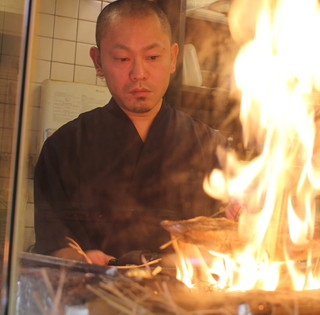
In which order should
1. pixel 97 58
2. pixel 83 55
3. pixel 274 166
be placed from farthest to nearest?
1. pixel 83 55
2. pixel 97 58
3. pixel 274 166

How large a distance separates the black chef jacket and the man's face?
0.19 ft

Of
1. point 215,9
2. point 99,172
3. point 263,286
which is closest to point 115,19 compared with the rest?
point 99,172

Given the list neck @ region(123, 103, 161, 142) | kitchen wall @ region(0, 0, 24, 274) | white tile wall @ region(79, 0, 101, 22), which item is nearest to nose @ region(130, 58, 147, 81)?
neck @ region(123, 103, 161, 142)

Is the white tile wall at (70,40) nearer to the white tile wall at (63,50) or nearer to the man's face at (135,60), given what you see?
the white tile wall at (63,50)

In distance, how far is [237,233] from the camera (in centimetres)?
98

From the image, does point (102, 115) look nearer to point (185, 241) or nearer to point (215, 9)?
point (185, 241)

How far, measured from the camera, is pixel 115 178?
1.39 meters

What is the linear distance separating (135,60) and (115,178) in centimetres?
32

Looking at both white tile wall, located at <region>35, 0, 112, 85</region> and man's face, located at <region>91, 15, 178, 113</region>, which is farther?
white tile wall, located at <region>35, 0, 112, 85</region>

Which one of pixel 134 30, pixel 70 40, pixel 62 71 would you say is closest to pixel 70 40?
pixel 70 40

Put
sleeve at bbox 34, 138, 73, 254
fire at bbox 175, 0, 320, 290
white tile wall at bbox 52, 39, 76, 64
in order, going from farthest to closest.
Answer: white tile wall at bbox 52, 39, 76, 64 < sleeve at bbox 34, 138, 73, 254 < fire at bbox 175, 0, 320, 290

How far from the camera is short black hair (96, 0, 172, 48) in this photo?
1.34 meters

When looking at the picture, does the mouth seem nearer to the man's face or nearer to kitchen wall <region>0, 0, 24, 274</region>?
the man's face

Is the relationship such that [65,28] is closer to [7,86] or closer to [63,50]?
[63,50]
